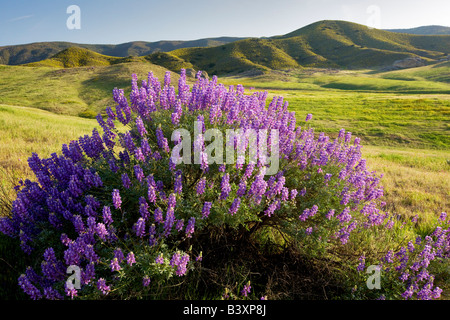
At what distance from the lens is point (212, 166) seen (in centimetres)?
340

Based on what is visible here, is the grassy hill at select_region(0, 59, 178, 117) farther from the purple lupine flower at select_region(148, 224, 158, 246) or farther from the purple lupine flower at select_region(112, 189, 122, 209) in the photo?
the purple lupine flower at select_region(148, 224, 158, 246)

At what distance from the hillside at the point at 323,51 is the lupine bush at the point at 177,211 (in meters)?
127

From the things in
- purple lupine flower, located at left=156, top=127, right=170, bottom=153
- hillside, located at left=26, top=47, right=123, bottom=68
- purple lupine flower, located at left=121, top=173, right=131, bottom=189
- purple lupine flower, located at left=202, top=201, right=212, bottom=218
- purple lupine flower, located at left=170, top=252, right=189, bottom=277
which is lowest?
purple lupine flower, located at left=170, top=252, right=189, bottom=277

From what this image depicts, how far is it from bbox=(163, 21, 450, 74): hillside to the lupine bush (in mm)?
126721

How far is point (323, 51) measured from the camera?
171m

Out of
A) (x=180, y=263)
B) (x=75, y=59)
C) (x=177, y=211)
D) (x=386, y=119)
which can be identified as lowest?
(x=180, y=263)

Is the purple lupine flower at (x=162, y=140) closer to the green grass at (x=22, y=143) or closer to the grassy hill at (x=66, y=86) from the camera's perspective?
the green grass at (x=22, y=143)

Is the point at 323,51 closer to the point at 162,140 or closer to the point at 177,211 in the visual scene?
the point at 162,140

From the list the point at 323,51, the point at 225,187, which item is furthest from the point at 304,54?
the point at 225,187

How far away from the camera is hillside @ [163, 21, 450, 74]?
457ft

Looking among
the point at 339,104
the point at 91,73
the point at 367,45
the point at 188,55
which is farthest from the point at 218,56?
the point at 339,104

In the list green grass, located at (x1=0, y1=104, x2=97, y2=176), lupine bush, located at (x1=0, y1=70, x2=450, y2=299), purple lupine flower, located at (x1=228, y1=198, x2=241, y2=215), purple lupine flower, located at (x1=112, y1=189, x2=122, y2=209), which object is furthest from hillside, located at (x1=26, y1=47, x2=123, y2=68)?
purple lupine flower, located at (x1=228, y1=198, x2=241, y2=215)

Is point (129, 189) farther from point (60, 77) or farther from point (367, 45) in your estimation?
point (367, 45)

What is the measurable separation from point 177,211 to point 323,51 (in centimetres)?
19425
